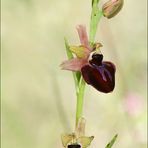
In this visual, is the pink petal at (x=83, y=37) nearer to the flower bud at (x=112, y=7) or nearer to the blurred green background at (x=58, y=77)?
the flower bud at (x=112, y=7)

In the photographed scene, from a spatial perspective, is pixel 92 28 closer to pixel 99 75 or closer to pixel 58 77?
pixel 99 75

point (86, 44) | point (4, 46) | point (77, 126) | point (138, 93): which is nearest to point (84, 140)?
point (77, 126)

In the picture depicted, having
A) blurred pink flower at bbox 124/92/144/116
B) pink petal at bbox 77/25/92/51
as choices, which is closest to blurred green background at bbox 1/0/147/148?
blurred pink flower at bbox 124/92/144/116

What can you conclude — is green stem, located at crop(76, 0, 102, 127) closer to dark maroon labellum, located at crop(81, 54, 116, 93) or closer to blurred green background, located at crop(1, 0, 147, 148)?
dark maroon labellum, located at crop(81, 54, 116, 93)

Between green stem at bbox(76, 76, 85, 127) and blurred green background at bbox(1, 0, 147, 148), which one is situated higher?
blurred green background at bbox(1, 0, 147, 148)

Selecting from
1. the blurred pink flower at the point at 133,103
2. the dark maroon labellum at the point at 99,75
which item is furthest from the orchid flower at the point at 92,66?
A: the blurred pink flower at the point at 133,103

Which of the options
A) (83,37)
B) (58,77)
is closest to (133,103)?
(58,77)
